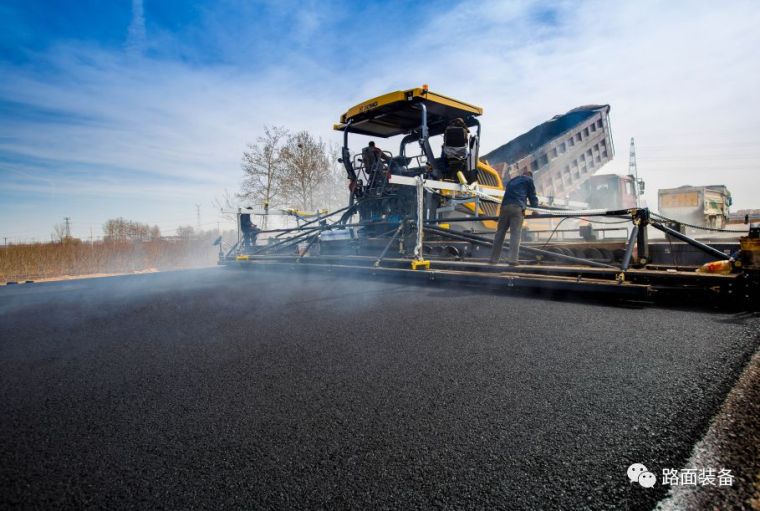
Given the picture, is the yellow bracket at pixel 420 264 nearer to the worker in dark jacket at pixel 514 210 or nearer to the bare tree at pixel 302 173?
the worker in dark jacket at pixel 514 210

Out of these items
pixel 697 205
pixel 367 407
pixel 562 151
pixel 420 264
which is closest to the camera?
pixel 367 407

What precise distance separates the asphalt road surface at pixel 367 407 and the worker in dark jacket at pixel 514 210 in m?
1.60

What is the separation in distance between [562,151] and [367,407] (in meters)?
8.26

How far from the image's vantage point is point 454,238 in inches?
215

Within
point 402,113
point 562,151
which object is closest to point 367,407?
point 402,113

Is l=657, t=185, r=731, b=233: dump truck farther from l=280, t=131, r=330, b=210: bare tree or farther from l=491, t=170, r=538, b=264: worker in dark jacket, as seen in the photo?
l=280, t=131, r=330, b=210: bare tree

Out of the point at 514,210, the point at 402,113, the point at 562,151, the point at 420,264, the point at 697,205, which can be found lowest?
the point at 420,264

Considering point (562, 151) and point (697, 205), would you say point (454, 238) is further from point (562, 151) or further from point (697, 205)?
point (697, 205)

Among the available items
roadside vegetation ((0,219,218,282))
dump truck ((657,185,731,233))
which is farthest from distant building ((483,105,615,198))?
roadside vegetation ((0,219,218,282))

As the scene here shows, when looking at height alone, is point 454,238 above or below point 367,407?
above

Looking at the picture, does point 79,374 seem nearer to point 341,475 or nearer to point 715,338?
point 341,475

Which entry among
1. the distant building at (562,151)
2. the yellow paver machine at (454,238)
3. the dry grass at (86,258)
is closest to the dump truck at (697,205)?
the distant building at (562,151)

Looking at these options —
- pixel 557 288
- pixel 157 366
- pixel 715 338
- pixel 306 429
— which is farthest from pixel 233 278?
pixel 715 338

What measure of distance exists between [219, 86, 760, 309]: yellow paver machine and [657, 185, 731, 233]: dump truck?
439cm
